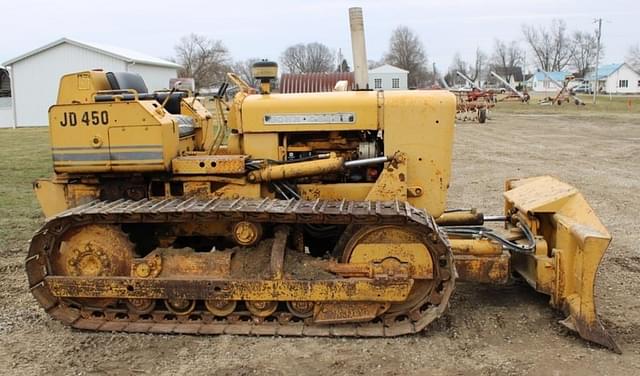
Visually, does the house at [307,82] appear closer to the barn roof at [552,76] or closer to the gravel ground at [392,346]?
the gravel ground at [392,346]

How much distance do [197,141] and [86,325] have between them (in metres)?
2.52

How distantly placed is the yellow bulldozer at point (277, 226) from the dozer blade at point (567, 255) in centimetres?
2

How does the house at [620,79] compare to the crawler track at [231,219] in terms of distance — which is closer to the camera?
the crawler track at [231,219]

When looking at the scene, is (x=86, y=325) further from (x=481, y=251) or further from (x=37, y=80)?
(x=37, y=80)

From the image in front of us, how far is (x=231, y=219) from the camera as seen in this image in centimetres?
595

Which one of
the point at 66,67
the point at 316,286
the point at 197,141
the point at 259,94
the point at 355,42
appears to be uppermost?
the point at 66,67

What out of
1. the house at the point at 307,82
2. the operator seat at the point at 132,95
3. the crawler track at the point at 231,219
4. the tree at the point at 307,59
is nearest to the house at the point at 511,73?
the tree at the point at 307,59

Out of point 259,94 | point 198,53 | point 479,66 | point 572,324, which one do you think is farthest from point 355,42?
point 479,66

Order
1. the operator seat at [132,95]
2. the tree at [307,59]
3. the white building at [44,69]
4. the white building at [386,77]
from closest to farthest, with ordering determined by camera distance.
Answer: the operator seat at [132,95] < the white building at [44,69] < the white building at [386,77] < the tree at [307,59]

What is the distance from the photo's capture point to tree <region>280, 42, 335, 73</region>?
321 ft

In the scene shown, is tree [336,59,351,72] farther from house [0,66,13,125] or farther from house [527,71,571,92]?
house [527,71,571,92]

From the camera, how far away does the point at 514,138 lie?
84.0 ft

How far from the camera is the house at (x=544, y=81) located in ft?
352

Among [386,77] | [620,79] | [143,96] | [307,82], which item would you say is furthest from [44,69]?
[620,79]
